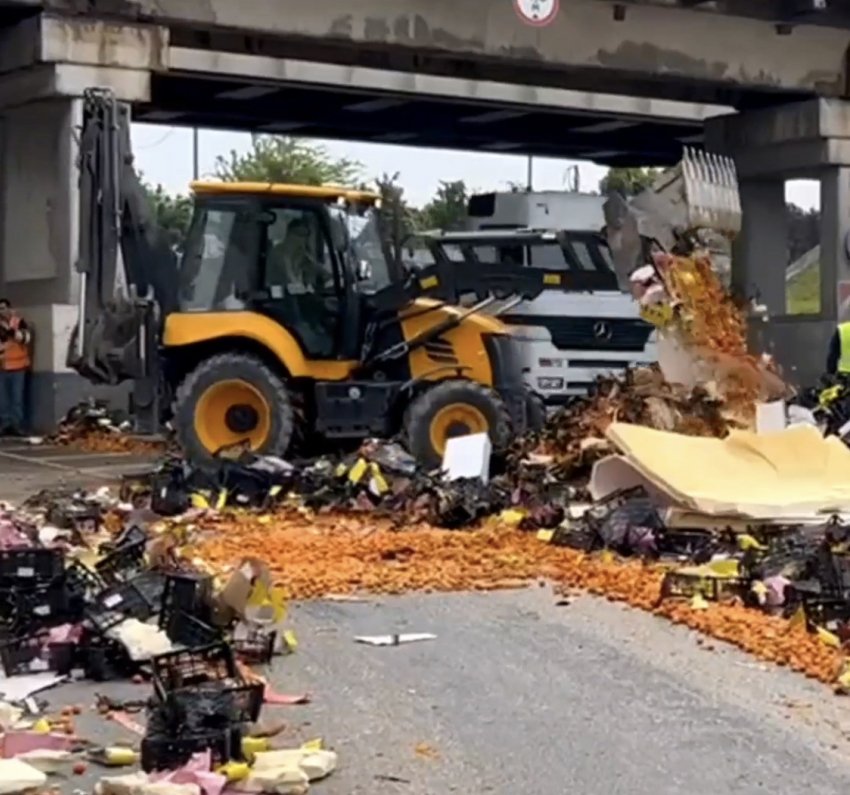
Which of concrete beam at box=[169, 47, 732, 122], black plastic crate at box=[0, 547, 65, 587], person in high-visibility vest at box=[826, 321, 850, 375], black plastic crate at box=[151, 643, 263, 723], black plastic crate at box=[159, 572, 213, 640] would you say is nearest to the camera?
black plastic crate at box=[151, 643, 263, 723]

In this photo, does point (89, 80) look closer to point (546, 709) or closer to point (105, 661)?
point (105, 661)

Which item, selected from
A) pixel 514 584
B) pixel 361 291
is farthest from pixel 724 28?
pixel 514 584

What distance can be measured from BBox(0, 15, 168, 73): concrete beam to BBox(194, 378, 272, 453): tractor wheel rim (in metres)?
5.83

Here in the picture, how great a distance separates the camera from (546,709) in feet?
22.6

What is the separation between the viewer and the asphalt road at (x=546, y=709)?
6020mm

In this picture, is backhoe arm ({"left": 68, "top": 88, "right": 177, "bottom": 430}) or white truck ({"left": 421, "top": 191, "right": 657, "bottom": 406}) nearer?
backhoe arm ({"left": 68, "top": 88, "right": 177, "bottom": 430})

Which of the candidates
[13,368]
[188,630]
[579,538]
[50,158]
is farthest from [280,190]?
[188,630]

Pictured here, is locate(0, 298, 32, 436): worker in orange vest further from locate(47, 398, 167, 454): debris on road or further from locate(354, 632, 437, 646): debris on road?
locate(354, 632, 437, 646): debris on road

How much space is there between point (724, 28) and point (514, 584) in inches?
607

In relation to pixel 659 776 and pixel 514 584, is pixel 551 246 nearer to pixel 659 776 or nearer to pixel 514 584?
pixel 514 584

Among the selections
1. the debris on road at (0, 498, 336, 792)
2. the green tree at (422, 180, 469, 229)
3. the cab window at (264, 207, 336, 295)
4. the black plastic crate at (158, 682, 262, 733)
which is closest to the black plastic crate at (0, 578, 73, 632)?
the debris on road at (0, 498, 336, 792)

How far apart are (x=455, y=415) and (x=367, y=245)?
176 cm

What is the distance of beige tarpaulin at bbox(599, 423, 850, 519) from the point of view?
1088cm

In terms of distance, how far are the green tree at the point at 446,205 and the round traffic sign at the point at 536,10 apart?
27.7m
